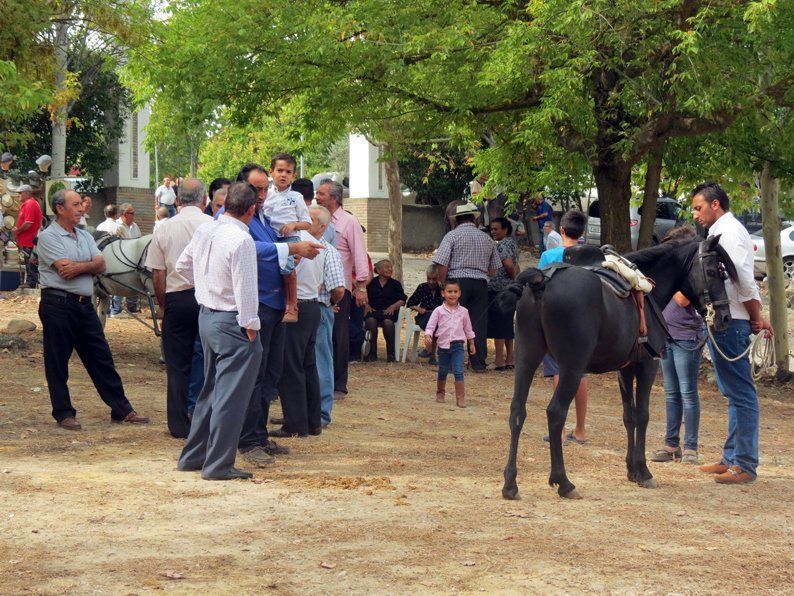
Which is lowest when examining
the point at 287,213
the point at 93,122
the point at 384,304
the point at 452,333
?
the point at 452,333

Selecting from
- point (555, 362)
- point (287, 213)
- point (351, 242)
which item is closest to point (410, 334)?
point (351, 242)

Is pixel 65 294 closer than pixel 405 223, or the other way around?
pixel 65 294

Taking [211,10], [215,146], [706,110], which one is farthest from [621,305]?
[215,146]

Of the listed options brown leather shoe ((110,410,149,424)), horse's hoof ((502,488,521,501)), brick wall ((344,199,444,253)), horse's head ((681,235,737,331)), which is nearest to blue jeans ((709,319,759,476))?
horse's head ((681,235,737,331))

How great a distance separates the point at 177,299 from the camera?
9484mm

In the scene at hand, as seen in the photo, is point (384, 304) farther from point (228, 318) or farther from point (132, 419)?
point (228, 318)

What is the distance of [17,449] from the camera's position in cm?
930

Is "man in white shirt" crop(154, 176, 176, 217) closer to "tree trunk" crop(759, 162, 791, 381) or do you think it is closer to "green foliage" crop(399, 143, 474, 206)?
"green foliage" crop(399, 143, 474, 206)

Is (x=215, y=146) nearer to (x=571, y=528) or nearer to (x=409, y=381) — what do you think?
(x=409, y=381)

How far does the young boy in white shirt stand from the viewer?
8846 mm

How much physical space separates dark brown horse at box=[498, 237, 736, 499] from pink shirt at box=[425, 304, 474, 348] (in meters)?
3.76

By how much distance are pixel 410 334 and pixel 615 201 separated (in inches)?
141

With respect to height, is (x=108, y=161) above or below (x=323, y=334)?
above

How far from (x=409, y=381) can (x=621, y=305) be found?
643 cm
